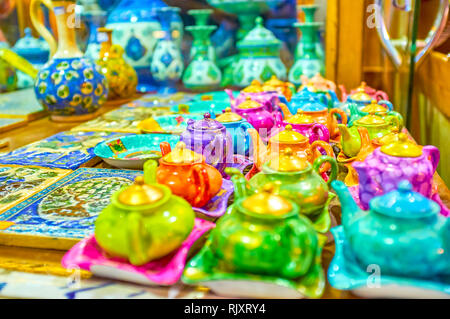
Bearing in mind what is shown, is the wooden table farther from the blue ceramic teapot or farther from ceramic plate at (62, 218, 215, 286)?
the blue ceramic teapot

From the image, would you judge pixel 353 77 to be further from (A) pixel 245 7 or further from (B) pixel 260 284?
(B) pixel 260 284

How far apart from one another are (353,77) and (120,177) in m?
1.40

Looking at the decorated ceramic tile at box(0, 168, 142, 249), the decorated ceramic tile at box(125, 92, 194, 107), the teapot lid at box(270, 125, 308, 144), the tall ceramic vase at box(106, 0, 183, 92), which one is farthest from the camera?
the tall ceramic vase at box(106, 0, 183, 92)

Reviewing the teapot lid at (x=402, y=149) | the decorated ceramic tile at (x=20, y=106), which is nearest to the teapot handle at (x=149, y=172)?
the teapot lid at (x=402, y=149)

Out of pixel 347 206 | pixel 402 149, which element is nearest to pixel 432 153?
pixel 402 149

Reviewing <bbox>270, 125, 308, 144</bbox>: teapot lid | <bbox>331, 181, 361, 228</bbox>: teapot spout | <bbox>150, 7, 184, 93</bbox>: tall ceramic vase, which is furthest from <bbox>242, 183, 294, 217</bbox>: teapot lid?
<bbox>150, 7, 184, 93</bbox>: tall ceramic vase

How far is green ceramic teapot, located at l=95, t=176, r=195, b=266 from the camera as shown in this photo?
0.68 metres

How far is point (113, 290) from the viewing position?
0.70 m

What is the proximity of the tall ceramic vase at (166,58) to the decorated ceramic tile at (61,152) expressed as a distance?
87 cm

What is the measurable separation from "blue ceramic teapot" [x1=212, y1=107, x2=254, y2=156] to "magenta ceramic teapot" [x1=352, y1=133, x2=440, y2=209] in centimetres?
36

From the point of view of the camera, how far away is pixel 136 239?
0.67 metres

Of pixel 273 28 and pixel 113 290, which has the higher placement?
pixel 273 28
